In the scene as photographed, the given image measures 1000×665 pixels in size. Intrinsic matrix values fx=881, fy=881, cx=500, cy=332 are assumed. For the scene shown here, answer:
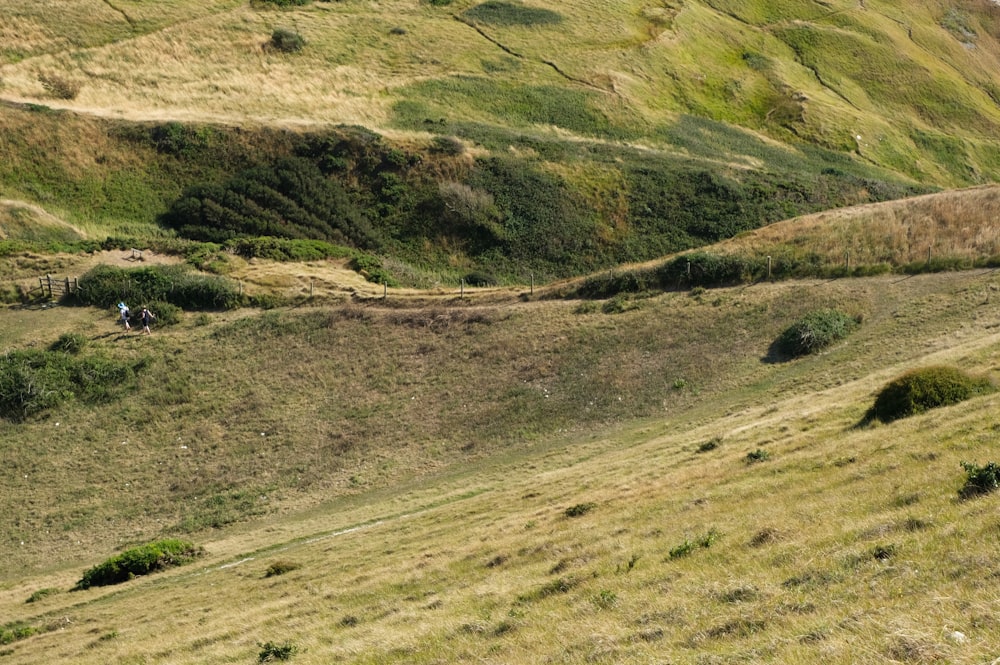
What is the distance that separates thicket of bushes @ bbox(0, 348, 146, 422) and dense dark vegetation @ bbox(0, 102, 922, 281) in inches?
652

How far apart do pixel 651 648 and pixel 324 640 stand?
7832 mm

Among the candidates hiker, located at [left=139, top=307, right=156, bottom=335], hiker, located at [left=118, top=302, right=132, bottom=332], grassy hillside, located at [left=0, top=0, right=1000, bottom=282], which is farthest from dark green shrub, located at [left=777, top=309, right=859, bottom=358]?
hiker, located at [left=118, top=302, right=132, bottom=332]

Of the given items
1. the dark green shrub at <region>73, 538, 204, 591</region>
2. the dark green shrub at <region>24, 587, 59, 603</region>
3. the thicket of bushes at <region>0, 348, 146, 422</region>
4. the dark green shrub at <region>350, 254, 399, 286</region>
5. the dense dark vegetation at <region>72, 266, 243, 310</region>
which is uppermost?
the dark green shrub at <region>350, 254, 399, 286</region>

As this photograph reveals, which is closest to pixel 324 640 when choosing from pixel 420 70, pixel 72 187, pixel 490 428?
pixel 490 428

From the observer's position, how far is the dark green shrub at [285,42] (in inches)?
3733

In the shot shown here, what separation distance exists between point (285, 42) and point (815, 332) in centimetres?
7473

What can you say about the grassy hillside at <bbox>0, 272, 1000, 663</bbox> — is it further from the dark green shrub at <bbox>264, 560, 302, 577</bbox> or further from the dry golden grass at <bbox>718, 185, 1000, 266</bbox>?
the dry golden grass at <bbox>718, 185, 1000, 266</bbox>

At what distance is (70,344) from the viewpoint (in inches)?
A: 1857

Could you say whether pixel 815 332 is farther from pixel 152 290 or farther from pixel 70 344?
pixel 70 344

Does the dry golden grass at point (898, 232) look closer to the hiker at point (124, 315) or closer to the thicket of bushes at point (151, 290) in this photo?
the thicket of bushes at point (151, 290)

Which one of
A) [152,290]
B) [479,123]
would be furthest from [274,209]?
[479,123]

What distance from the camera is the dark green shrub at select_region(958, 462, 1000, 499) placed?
1397cm

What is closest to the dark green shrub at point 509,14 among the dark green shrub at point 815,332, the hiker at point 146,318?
the hiker at point 146,318

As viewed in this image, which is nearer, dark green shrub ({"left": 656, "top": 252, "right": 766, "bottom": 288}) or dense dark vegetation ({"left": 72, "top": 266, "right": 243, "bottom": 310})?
→ dark green shrub ({"left": 656, "top": 252, "right": 766, "bottom": 288})
